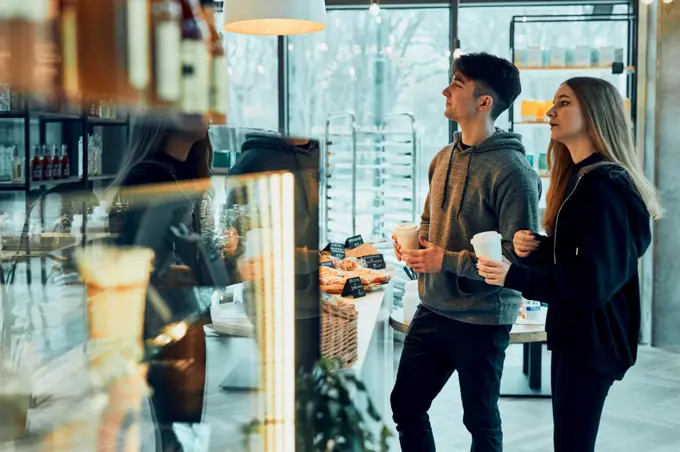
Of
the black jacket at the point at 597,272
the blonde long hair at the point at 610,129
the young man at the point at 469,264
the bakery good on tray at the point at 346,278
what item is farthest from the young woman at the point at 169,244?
the bakery good on tray at the point at 346,278

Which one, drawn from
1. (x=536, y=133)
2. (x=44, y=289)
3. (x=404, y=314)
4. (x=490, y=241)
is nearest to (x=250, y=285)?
(x=44, y=289)

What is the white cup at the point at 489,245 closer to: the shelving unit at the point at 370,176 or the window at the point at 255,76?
the shelving unit at the point at 370,176

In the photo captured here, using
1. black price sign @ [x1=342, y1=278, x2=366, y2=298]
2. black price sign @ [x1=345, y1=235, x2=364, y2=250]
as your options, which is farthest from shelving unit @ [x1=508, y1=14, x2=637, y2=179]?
black price sign @ [x1=342, y1=278, x2=366, y2=298]

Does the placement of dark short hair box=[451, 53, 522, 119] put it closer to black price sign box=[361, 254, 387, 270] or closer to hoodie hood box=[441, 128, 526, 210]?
hoodie hood box=[441, 128, 526, 210]

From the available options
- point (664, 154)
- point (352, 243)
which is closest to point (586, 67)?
point (664, 154)

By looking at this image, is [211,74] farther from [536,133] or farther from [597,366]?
[536,133]

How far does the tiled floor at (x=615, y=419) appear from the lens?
4117 mm

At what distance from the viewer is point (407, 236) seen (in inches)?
110

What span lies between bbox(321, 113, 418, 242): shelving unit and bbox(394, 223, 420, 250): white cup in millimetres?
4196

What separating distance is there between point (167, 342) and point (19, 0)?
0.35m

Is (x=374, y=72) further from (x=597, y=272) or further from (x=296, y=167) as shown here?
(x=296, y=167)

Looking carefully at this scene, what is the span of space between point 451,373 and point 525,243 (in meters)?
0.55

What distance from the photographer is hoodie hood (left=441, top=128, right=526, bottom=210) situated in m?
2.78

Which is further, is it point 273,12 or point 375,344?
point 375,344
